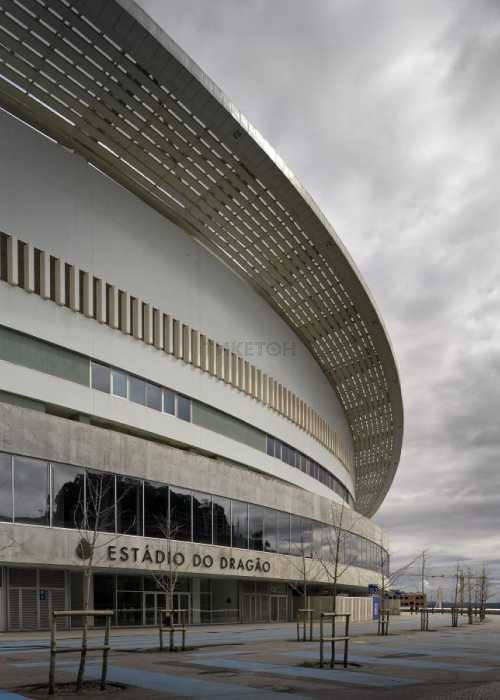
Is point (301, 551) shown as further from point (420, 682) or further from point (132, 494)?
point (420, 682)

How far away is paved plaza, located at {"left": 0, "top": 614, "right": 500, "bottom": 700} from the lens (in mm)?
11898

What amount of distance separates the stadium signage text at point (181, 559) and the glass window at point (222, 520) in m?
0.88

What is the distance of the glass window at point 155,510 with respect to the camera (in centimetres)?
3603

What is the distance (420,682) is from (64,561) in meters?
20.6

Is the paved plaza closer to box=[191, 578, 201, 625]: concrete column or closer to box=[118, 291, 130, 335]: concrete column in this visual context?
box=[118, 291, 130, 335]: concrete column

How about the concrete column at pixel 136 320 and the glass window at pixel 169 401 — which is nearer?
the concrete column at pixel 136 320

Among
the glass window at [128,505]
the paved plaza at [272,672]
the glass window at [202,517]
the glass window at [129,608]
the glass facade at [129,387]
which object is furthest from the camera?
the glass window at [202,517]

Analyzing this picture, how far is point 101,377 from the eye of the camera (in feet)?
121

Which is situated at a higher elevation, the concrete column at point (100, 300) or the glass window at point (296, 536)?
the concrete column at point (100, 300)

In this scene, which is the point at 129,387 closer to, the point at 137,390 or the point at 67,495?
the point at 137,390

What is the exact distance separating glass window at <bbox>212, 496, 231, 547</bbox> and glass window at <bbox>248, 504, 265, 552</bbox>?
86.8 inches

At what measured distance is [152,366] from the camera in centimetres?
3997

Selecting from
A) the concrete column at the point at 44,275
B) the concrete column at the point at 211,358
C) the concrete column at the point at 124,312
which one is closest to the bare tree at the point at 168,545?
the concrete column at the point at 124,312

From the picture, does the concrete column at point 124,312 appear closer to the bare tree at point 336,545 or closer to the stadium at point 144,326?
the stadium at point 144,326
